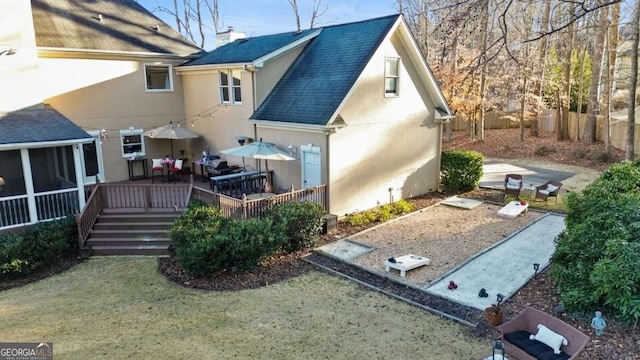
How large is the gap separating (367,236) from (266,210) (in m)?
3.42

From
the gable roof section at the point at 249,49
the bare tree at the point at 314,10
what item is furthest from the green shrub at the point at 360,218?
the bare tree at the point at 314,10

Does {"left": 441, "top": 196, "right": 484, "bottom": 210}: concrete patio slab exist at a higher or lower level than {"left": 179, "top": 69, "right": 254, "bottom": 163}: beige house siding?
lower

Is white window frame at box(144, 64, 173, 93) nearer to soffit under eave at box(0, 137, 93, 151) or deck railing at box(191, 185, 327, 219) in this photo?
soffit under eave at box(0, 137, 93, 151)

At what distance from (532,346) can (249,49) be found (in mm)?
15463

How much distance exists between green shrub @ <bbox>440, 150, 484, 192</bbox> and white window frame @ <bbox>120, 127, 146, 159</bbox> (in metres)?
13.5

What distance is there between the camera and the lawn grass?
24.8ft

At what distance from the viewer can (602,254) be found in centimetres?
810

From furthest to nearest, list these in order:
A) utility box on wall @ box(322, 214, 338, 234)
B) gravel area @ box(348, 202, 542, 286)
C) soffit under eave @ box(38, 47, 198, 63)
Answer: soffit under eave @ box(38, 47, 198, 63)
utility box on wall @ box(322, 214, 338, 234)
gravel area @ box(348, 202, 542, 286)

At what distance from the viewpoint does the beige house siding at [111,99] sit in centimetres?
1641

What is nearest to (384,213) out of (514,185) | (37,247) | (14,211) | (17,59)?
(514,185)

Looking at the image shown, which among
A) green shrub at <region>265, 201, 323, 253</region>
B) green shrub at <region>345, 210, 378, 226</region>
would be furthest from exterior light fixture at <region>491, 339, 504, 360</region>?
green shrub at <region>345, 210, 378, 226</region>

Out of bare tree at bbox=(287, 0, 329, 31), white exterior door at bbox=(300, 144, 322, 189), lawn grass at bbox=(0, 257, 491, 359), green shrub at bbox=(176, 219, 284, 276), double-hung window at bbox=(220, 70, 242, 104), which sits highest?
bare tree at bbox=(287, 0, 329, 31)

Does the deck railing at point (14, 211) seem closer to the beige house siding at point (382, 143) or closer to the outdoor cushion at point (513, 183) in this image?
the beige house siding at point (382, 143)

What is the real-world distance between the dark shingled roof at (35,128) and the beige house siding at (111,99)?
1.63 m
